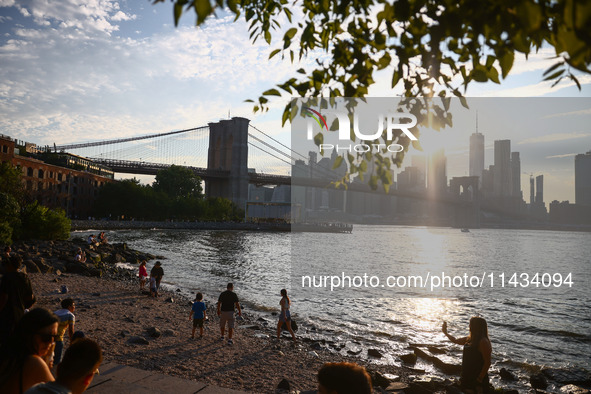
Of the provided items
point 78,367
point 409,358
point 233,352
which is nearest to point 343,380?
point 78,367

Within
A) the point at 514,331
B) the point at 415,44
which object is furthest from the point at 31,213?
the point at 415,44

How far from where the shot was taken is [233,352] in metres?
10.4

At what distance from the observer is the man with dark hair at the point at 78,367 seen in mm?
2576

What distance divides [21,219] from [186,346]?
99.1 ft

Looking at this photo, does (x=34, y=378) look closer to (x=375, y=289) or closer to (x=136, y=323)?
(x=136, y=323)

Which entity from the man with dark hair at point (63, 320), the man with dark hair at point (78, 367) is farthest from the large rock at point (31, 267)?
the man with dark hair at point (78, 367)

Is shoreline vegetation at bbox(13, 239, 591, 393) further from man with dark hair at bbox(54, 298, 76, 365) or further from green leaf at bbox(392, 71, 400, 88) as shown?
green leaf at bbox(392, 71, 400, 88)

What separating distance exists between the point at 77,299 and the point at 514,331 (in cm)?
1764

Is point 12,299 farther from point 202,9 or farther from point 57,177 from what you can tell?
point 57,177

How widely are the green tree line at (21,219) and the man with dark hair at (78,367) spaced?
3019cm

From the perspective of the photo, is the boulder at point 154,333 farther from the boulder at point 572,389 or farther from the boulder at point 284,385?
the boulder at point 572,389

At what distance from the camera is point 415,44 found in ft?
9.89

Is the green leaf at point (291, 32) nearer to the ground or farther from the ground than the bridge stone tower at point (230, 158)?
nearer to the ground

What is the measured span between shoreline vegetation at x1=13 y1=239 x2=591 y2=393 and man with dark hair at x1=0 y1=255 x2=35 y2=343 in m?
3.96
